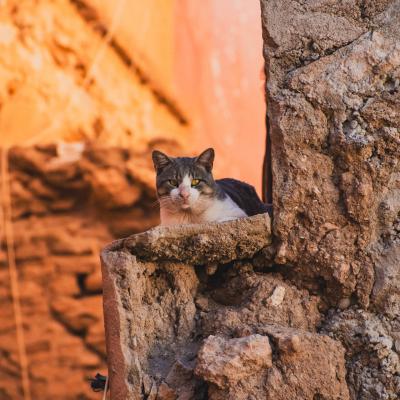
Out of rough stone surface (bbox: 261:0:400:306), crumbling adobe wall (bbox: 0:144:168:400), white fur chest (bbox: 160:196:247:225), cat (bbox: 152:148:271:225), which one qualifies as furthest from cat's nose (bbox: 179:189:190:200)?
crumbling adobe wall (bbox: 0:144:168:400)

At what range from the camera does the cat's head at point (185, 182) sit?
4.21 m

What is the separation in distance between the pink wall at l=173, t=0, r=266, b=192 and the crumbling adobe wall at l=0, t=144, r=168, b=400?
1157mm

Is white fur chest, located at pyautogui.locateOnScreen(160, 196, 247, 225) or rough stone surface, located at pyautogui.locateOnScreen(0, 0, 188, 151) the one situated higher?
rough stone surface, located at pyautogui.locateOnScreen(0, 0, 188, 151)

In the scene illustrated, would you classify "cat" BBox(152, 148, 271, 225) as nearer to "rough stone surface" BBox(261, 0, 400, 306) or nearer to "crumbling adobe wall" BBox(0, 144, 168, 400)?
"rough stone surface" BBox(261, 0, 400, 306)

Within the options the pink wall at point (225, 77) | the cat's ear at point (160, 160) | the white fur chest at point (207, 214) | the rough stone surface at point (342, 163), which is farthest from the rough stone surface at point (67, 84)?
the rough stone surface at point (342, 163)

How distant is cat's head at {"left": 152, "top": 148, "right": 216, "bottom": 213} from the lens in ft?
13.8

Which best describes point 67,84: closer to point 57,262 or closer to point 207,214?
point 57,262

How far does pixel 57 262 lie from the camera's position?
7.38m

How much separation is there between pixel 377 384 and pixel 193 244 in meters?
0.86

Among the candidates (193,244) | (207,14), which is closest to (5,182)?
(207,14)

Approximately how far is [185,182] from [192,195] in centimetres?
10

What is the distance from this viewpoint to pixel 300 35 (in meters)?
3.38

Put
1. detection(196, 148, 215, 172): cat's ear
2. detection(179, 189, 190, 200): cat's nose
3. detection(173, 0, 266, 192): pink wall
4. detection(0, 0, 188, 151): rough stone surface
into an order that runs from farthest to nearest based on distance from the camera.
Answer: detection(173, 0, 266, 192): pink wall
detection(0, 0, 188, 151): rough stone surface
detection(196, 148, 215, 172): cat's ear
detection(179, 189, 190, 200): cat's nose

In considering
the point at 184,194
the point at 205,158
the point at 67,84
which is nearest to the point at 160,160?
the point at 205,158
